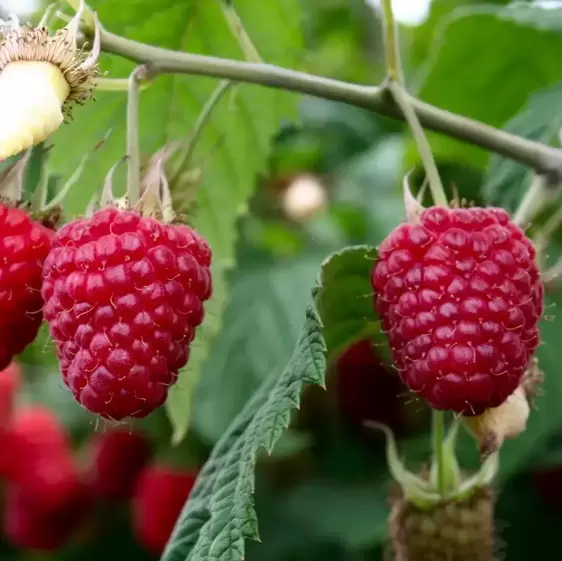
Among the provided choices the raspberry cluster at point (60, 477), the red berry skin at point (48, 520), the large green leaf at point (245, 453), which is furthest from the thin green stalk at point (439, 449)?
the red berry skin at point (48, 520)

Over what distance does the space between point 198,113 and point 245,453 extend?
49 cm

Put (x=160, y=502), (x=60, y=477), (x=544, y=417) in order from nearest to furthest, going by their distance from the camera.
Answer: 1. (x=544, y=417)
2. (x=160, y=502)
3. (x=60, y=477)

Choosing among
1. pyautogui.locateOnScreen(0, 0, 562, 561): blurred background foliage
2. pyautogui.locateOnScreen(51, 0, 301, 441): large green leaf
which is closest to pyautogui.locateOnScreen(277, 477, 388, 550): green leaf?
pyautogui.locateOnScreen(0, 0, 562, 561): blurred background foliage

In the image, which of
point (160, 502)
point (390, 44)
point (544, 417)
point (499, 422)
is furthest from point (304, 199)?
point (499, 422)

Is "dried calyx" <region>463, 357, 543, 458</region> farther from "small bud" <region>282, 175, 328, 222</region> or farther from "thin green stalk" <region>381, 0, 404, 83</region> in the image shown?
"small bud" <region>282, 175, 328, 222</region>

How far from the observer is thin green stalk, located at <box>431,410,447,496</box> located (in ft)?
2.82

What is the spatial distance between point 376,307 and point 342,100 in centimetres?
20

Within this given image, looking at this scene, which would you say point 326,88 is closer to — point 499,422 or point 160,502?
point 499,422

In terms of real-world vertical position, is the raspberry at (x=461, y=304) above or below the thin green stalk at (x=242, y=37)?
below

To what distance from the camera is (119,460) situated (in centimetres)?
176

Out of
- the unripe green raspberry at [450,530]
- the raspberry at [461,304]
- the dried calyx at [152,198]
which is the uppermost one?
the dried calyx at [152,198]

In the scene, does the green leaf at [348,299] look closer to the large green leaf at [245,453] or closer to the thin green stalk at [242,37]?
the large green leaf at [245,453]

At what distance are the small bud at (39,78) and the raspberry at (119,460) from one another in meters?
1.10

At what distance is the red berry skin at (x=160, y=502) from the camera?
1.56 metres
